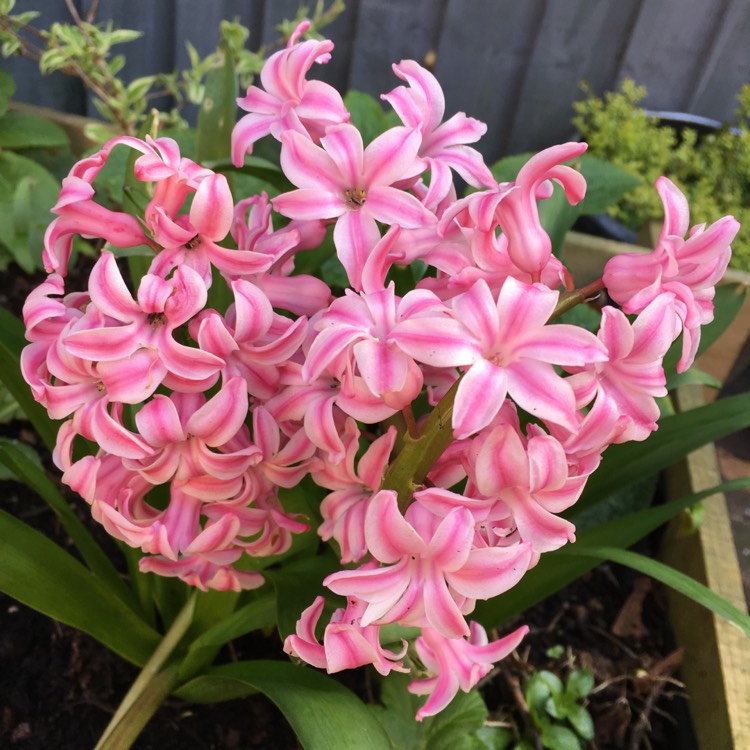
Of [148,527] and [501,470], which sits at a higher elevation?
[501,470]

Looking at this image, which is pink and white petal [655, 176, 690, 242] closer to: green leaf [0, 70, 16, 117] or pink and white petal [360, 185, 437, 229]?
pink and white petal [360, 185, 437, 229]

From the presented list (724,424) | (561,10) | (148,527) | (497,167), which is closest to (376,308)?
(148,527)

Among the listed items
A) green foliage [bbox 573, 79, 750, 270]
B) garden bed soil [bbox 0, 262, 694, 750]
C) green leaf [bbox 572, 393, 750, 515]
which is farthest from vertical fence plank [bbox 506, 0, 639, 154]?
green leaf [bbox 572, 393, 750, 515]

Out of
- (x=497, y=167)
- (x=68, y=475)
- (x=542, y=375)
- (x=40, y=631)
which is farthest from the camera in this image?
(x=497, y=167)

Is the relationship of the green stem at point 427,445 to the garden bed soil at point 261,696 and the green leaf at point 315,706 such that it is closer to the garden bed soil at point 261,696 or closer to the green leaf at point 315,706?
the green leaf at point 315,706

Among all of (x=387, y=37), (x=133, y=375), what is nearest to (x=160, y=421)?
(x=133, y=375)

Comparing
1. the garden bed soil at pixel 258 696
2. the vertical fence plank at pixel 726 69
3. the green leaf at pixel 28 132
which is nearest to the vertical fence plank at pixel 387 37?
the vertical fence plank at pixel 726 69

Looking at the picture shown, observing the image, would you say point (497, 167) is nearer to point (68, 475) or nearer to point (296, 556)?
point (296, 556)
